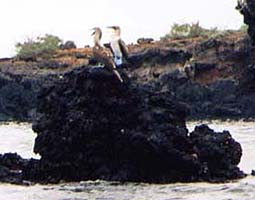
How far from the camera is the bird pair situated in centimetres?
3022

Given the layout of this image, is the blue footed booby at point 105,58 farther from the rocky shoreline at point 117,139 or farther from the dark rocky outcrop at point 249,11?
the dark rocky outcrop at point 249,11

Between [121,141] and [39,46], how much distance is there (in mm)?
96983

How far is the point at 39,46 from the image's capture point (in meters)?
126

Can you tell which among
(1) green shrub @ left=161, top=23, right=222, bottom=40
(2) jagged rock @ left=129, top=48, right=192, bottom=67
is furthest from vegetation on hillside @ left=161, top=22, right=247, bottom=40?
(2) jagged rock @ left=129, top=48, right=192, bottom=67

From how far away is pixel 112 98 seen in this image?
29.9 meters

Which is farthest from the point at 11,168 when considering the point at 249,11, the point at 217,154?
the point at 249,11

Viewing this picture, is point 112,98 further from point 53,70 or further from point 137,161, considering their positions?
point 53,70

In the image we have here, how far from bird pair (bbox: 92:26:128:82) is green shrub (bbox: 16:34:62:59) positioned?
85777 mm

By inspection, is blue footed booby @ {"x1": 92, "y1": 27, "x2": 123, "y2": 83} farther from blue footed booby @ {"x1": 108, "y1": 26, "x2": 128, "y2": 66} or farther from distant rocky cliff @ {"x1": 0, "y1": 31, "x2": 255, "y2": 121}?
distant rocky cliff @ {"x1": 0, "y1": 31, "x2": 255, "y2": 121}

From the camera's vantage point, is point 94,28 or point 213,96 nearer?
point 94,28

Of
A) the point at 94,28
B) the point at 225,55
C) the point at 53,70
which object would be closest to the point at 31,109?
the point at 53,70

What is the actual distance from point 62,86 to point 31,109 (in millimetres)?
57907

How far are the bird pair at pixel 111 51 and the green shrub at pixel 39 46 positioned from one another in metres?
85.8

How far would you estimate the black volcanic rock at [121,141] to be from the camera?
29.3m
